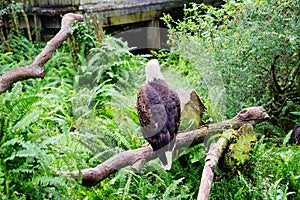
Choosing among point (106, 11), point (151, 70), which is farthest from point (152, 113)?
point (106, 11)

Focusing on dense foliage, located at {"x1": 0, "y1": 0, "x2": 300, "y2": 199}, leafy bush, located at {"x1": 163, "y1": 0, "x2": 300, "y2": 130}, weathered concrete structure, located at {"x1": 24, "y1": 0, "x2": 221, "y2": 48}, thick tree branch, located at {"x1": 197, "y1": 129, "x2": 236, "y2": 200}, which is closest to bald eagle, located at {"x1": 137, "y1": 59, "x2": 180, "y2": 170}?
thick tree branch, located at {"x1": 197, "y1": 129, "x2": 236, "y2": 200}

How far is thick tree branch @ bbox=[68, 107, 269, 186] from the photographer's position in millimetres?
2961

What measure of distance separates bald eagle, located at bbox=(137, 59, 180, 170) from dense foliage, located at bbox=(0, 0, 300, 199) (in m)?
0.45

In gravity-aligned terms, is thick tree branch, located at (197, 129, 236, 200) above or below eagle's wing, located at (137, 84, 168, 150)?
below

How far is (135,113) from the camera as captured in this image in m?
4.46

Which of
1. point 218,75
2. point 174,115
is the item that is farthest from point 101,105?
point 174,115

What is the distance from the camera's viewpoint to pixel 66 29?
3682 mm

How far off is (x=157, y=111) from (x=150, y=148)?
352 millimetres

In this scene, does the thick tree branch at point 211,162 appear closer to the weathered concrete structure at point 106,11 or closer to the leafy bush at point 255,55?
the leafy bush at point 255,55

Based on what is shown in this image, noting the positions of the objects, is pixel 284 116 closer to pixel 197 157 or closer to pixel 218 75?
pixel 218 75

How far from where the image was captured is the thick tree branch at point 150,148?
2.96 metres

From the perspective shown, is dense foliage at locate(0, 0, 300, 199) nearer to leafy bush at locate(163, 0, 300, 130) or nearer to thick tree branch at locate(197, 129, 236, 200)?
leafy bush at locate(163, 0, 300, 130)

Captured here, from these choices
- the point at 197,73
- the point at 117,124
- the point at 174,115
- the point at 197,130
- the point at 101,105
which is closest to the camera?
the point at 174,115

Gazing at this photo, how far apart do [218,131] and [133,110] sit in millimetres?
1227
